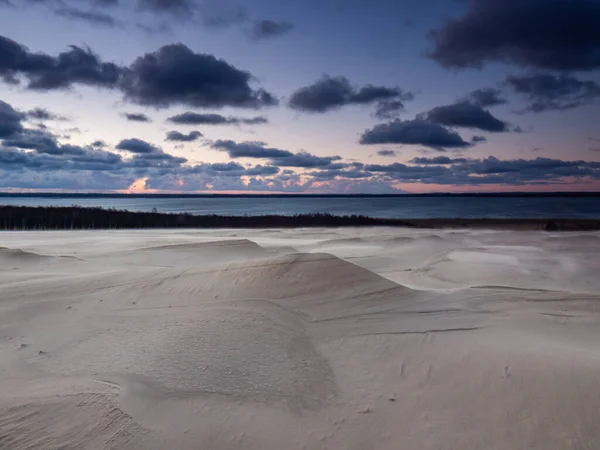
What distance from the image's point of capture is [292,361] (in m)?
3.58

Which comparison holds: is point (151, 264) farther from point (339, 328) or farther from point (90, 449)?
point (90, 449)

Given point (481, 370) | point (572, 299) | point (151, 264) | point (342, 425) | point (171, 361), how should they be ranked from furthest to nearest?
1. point (151, 264)
2. point (572, 299)
3. point (171, 361)
4. point (481, 370)
5. point (342, 425)

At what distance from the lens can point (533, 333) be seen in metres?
4.21

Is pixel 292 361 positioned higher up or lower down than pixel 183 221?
lower down

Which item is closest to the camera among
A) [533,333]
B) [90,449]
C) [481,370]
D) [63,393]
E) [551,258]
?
[90,449]

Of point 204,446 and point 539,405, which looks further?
point 539,405

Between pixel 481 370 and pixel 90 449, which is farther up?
pixel 481 370

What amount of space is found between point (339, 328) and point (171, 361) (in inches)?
71.9

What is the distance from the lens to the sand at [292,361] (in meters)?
2.57

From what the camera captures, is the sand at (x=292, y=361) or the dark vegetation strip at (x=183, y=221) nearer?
the sand at (x=292, y=361)

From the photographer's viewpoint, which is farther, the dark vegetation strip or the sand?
the dark vegetation strip

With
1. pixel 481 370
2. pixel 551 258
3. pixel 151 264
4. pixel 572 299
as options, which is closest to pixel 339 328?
pixel 481 370

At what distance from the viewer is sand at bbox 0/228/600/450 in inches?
101

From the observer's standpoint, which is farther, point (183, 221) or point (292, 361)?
point (183, 221)
